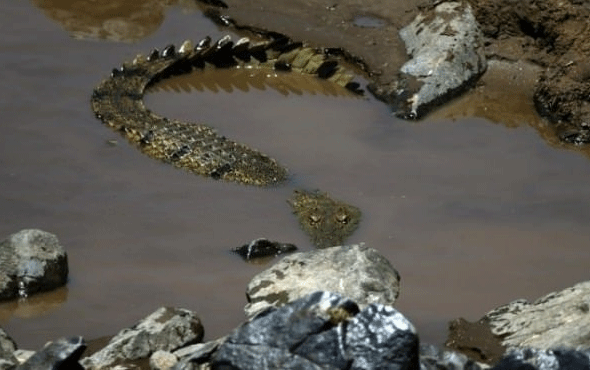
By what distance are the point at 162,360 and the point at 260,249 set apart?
5.86 feet

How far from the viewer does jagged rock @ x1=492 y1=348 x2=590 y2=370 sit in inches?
196

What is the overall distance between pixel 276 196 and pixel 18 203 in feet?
4.89

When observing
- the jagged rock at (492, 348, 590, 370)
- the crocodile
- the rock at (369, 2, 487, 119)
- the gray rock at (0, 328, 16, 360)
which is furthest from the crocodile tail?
the jagged rock at (492, 348, 590, 370)

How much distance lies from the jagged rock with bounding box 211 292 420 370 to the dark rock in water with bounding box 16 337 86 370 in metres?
0.53

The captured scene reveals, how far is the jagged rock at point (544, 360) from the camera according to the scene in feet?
16.3

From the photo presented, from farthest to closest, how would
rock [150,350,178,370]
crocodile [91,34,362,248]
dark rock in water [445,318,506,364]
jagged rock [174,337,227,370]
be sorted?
crocodile [91,34,362,248] → dark rock in water [445,318,506,364] → rock [150,350,178,370] → jagged rock [174,337,227,370]

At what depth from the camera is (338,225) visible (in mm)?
7609

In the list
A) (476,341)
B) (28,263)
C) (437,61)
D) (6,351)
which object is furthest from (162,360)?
(437,61)

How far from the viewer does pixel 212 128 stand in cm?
899

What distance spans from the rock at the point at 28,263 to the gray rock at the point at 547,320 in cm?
212

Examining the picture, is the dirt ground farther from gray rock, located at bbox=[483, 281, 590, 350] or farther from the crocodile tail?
gray rock, located at bbox=[483, 281, 590, 350]

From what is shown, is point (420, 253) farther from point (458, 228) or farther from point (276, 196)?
point (276, 196)

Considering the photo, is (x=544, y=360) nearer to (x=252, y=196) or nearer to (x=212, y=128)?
(x=252, y=196)

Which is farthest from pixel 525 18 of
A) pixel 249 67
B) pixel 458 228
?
pixel 458 228
